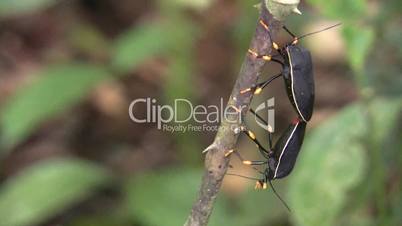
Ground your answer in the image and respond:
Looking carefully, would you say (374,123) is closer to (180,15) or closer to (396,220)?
(396,220)

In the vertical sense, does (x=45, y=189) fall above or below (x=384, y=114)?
above

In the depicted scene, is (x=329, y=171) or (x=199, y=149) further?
(x=199, y=149)

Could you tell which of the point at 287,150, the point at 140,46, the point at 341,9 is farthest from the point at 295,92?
the point at 140,46

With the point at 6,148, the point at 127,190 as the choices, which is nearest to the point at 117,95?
the point at 6,148

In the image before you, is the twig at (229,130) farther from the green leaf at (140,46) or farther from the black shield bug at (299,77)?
the green leaf at (140,46)

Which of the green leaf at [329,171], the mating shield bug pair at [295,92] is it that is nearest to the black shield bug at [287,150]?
the mating shield bug pair at [295,92]

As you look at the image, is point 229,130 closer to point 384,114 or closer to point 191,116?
point 384,114

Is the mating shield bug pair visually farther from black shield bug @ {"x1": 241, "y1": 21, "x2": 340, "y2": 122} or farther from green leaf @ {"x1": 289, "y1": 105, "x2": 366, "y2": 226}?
green leaf @ {"x1": 289, "y1": 105, "x2": 366, "y2": 226}
